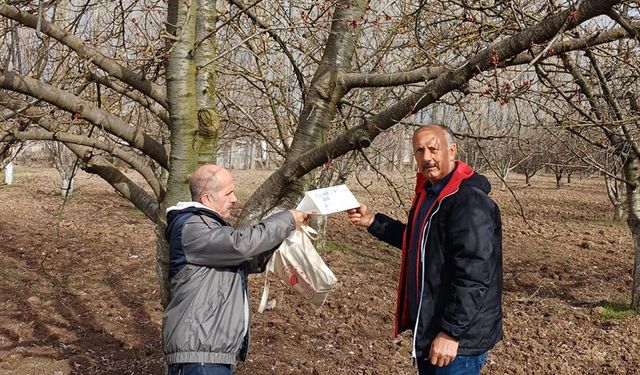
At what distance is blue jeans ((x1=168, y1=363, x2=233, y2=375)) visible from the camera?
236 centimetres

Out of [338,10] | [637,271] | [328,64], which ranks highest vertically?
[338,10]

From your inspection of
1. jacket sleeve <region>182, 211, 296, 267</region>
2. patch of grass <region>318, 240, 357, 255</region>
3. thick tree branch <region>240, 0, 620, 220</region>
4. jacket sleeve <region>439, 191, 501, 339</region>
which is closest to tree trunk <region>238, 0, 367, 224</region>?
thick tree branch <region>240, 0, 620, 220</region>

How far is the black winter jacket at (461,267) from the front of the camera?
219 centimetres

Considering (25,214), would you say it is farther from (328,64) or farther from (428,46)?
(328,64)

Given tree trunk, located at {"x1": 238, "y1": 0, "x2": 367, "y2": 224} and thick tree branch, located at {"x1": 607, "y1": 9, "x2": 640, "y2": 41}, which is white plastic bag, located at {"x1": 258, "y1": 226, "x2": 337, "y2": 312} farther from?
thick tree branch, located at {"x1": 607, "y1": 9, "x2": 640, "y2": 41}

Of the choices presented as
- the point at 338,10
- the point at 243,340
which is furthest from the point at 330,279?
the point at 338,10

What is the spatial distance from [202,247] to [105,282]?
5.68m

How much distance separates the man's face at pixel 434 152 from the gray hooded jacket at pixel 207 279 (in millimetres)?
641

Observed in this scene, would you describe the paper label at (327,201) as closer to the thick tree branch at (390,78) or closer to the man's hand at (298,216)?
the man's hand at (298,216)

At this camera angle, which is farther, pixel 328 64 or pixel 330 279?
pixel 328 64

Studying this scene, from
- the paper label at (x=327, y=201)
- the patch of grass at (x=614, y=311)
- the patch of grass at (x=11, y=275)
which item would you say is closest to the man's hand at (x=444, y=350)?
the paper label at (x=327, y=201)

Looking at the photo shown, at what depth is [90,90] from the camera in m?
4.52

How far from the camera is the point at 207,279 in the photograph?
2379 millimetres

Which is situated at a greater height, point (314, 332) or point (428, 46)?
point (428, 46)
